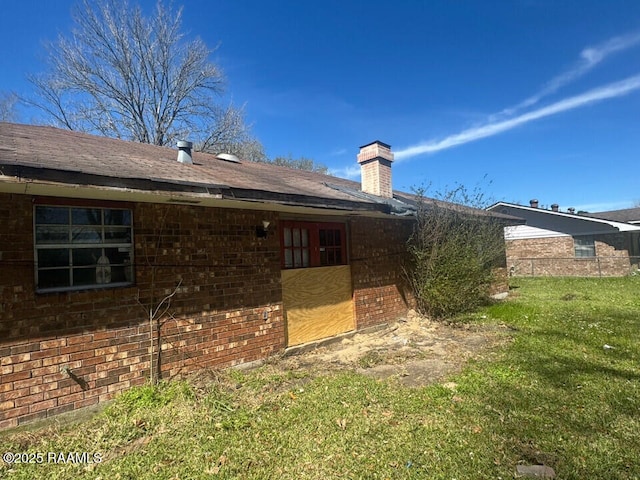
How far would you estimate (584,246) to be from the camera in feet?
62.4

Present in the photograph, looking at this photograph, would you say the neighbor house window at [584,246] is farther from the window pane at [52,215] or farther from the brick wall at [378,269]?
the window pane at [52,215]

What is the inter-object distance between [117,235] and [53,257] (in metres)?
0.72

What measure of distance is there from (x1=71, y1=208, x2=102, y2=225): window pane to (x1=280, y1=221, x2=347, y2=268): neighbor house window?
10.1 feet

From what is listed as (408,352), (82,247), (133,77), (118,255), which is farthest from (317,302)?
(133,77)

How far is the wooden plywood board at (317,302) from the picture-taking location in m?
6.64

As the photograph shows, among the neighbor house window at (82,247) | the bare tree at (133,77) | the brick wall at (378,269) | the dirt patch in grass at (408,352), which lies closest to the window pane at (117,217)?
the neighbor house window at (82,247)

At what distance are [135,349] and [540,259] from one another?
21632 millimetres

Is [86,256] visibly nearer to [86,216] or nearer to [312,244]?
[86,216]

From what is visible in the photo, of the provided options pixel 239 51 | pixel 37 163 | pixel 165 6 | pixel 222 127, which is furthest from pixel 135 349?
pixel 165 6

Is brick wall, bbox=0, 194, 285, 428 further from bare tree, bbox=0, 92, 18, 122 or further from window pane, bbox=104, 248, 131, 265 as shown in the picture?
bare tree, bbox=0, 92, 18, 122

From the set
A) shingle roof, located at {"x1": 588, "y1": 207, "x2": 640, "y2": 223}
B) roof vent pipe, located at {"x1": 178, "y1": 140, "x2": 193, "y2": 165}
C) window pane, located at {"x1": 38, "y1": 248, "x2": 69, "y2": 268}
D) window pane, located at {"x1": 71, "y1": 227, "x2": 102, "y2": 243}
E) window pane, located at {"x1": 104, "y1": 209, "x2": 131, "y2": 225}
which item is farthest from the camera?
shingle roof, located at {"x1": 588, "y1": 207, "x2": 640, "y2": 223}

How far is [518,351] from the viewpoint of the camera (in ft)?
19.8

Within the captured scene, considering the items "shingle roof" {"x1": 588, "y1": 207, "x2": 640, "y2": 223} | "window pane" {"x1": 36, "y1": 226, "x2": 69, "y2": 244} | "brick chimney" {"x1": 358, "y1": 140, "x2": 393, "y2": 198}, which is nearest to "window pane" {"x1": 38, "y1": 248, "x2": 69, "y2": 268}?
"window pane" {"x1": 36, "y1": 226, "x2": 69, "y2": 244}

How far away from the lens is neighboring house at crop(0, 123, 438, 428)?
12.4 feet
